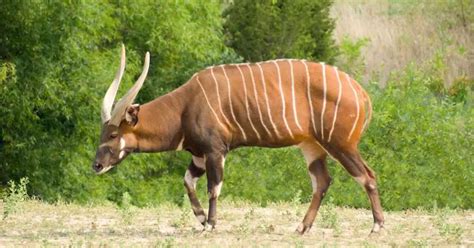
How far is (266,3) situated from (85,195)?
7.43m

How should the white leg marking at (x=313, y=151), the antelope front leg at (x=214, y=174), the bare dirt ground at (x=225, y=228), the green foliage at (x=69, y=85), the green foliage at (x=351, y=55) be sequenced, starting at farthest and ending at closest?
the green foliage at (x=351, y=55) < the green foliage at (x=69, y=85) < the white leg marking at (x=313, y=151) < the antelope front leg at (x=214, y=174) < the bare dirt ground at (x=225, y=228)

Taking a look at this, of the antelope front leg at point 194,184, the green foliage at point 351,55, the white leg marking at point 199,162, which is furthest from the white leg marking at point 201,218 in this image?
the green foliage at point 351,55

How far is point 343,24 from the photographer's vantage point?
121 feet

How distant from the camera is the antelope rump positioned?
11.9 meters

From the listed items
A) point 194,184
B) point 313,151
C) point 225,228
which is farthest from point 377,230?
point 194,184

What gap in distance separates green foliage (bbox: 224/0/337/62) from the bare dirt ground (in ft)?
→ 44.6

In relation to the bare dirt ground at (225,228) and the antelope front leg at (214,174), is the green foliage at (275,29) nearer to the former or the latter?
the bare dirt ground at (225,228)

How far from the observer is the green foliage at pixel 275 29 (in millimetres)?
28047

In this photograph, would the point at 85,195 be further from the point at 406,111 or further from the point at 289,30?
the point at 289,30

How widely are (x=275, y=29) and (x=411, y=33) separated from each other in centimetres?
966

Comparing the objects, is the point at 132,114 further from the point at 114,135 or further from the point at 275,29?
the point at 275,29

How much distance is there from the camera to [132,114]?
1202 cm

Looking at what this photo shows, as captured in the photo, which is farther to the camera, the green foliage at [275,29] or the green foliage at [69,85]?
the green foliage at [275,29]

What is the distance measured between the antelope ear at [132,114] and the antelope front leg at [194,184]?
2.15ft
